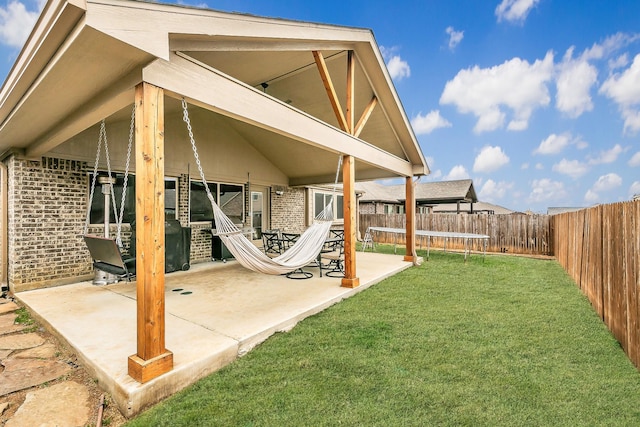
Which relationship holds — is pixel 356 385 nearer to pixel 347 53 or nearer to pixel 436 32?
pixel 347 53

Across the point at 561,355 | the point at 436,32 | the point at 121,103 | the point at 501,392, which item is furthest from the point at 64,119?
the point at 436,32

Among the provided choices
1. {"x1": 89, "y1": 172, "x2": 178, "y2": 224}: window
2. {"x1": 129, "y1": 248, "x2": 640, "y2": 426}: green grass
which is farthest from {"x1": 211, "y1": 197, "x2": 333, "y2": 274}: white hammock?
{"x1": 89, "y1": 172, "x2": 178, "y2": 224}: window

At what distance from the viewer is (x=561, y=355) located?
3023 millimetres

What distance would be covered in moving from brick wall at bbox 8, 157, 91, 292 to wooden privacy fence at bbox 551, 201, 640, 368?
299 inches

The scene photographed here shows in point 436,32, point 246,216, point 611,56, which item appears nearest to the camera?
point 246,216

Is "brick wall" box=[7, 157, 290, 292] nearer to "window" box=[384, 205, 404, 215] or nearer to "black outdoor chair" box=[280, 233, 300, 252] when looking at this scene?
"black outdoor chair" box=[280, 233, 300, 252]

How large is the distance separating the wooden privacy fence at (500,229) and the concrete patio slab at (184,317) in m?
7.10

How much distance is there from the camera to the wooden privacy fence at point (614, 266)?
2996mm

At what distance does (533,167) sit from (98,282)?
50.5 m

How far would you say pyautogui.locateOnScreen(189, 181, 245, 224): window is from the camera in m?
7.46

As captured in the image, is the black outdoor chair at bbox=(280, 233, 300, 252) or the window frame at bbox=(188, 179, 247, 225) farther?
the window frame at bbox=(188, 179, 247, 225)

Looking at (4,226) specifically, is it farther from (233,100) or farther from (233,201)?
(233,100)

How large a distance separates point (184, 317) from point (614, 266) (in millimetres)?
5054

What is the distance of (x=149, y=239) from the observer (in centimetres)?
236
